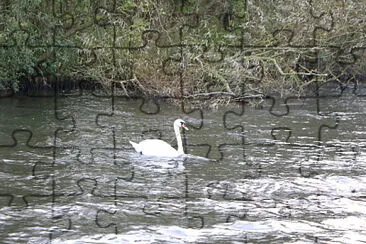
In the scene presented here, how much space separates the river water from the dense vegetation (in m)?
1.17

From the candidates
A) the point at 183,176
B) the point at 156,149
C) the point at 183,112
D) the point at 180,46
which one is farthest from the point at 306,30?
the point at 183,176

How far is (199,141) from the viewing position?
1514 cm

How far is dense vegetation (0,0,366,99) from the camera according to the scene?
1928cm

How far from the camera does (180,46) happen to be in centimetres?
1955

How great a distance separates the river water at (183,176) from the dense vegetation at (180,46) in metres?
1.17

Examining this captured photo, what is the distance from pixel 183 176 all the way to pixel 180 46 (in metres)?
7.96

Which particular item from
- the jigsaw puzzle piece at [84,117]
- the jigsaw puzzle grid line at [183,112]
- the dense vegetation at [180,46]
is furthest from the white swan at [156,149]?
the dense vegetation at [180,46]

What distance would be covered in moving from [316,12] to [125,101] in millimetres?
6250

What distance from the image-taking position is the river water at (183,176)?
368 inches

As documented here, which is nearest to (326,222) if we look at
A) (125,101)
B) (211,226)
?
(211,226)

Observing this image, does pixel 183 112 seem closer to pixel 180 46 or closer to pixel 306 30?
pixel 180 46

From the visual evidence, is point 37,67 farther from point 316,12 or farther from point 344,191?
point 344,191

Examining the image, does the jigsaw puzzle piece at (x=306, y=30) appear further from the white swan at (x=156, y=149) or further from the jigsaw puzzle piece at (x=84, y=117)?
the white swan at (x=156, y=149)

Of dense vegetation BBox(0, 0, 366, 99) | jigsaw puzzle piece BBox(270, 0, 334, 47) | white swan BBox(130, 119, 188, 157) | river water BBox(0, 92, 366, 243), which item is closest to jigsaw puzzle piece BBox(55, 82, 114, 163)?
river water BBox(0, 92, 366, 243)
